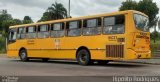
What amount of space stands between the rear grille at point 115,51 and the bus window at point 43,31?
20.6 feet

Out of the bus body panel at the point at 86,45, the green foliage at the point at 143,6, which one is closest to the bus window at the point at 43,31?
the bus body panel at the point at 86,45

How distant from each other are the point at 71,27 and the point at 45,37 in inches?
125

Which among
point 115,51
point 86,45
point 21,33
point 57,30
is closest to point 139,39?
point 115,51

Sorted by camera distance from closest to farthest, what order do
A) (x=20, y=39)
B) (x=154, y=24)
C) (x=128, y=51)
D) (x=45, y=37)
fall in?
(x=128, y=51) → (x=45, y=37) → (x=20, y=39) → (x=154, y=24)

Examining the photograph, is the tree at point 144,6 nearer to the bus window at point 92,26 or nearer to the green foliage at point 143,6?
the green foliage at point 143,6

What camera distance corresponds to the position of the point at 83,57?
2212cm

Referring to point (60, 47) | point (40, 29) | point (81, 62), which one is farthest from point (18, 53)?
point (81, 62)

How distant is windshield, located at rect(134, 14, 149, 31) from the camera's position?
785 inches

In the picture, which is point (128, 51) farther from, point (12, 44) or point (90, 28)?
point (12, 44)

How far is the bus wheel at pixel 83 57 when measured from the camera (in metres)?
21.6

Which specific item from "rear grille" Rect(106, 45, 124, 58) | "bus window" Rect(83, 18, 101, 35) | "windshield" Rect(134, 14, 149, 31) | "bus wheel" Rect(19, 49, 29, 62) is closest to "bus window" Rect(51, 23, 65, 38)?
"bus window" Rect(83, 18, 101, 35)

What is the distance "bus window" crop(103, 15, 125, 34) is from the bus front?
65cm

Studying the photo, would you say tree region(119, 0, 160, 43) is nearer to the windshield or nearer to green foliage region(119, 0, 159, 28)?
green foliage region(119, 0, 159, 28)

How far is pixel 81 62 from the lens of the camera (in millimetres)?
22078
